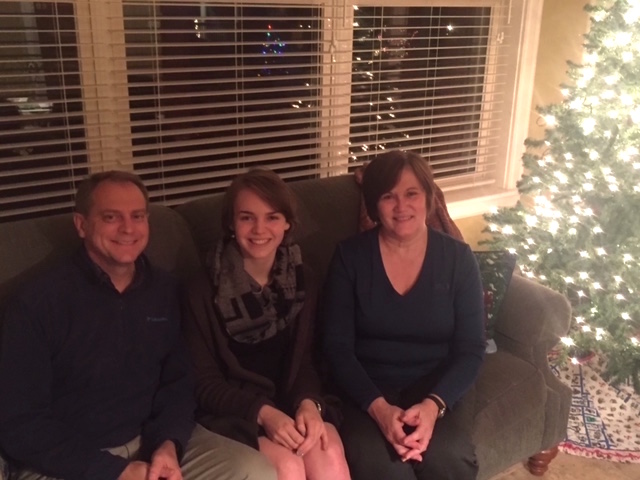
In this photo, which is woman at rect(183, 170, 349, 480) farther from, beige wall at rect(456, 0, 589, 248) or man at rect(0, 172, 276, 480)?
beige wall at rect(456, 0, 589, 248)

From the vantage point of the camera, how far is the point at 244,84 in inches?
111

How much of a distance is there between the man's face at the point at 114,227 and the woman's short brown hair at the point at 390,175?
651mm

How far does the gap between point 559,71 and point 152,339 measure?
9.14ft

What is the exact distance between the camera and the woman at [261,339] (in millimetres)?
1689

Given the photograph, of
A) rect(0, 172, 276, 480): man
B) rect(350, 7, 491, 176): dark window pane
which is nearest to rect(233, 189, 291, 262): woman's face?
rect(0, 172, 276, 480): man

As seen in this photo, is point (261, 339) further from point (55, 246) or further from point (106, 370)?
point (55, 246)

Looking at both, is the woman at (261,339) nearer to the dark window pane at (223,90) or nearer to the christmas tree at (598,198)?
the dark window pane at (223,90)

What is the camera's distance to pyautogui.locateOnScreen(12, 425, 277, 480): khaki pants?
156cm

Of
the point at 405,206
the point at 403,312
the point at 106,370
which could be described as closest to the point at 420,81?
the point at 405,206

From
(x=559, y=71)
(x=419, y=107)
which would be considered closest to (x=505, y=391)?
(x=419, y=107)

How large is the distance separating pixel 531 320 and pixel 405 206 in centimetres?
69

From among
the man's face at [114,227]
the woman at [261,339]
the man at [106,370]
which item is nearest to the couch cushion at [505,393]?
the woman at [261,339]

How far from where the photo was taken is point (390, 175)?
1897 millimetres

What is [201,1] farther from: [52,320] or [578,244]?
[578,244]
